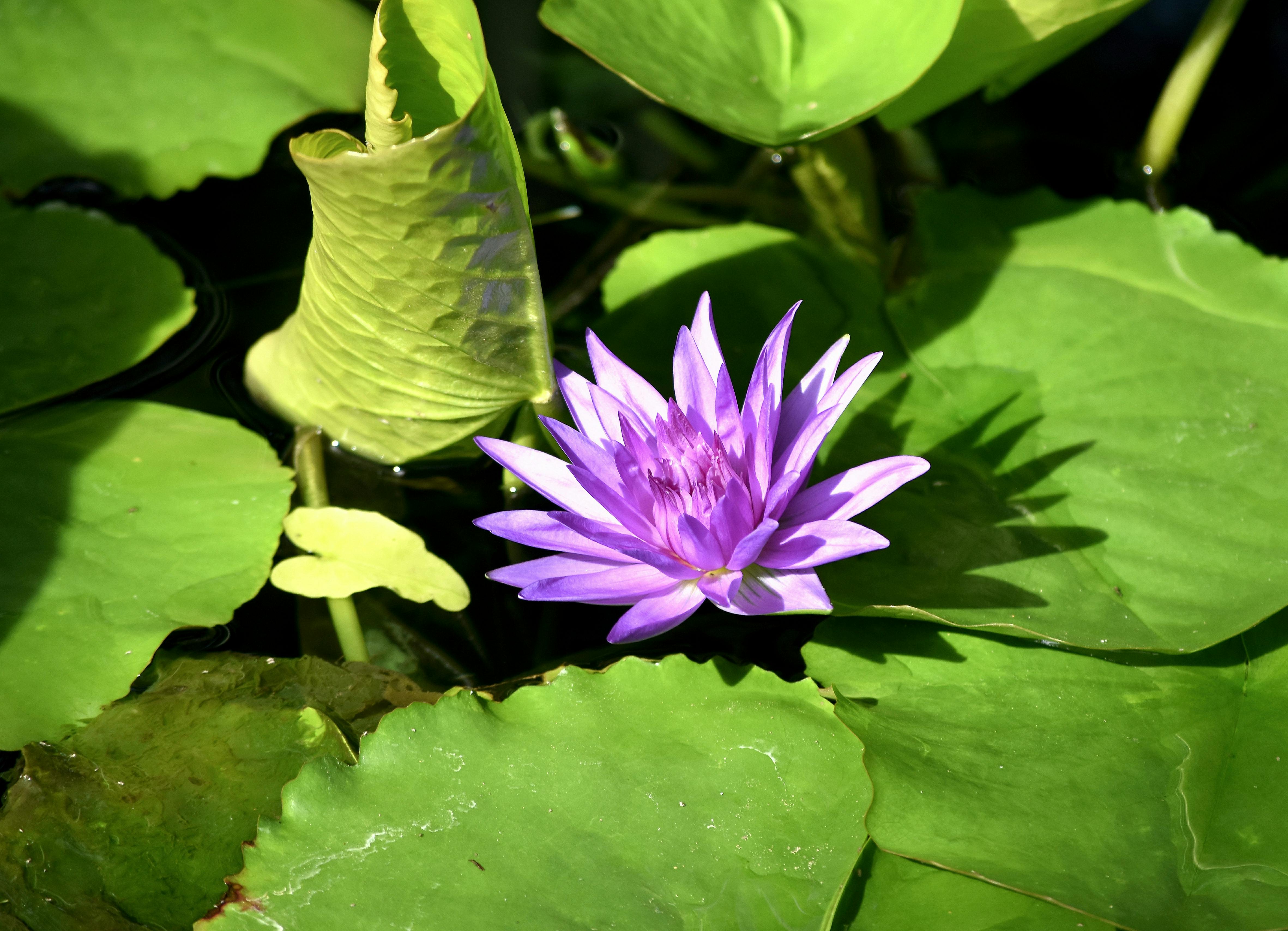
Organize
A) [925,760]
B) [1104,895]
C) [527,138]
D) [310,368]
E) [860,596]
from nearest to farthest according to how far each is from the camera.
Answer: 1. [1104,895]
2. [925,760]
3. [860,596]
4. [310,368]
5. [527,138]

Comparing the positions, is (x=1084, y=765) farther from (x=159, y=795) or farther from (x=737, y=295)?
(x=159, y=795)

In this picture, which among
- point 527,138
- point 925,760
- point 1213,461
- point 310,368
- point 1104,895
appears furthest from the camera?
point 527,138

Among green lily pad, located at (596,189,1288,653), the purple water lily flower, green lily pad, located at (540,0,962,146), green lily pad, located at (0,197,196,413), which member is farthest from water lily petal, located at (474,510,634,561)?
green lily pad, located at (0,197,196,413)

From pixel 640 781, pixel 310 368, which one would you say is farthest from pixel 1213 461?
pixel 310 368

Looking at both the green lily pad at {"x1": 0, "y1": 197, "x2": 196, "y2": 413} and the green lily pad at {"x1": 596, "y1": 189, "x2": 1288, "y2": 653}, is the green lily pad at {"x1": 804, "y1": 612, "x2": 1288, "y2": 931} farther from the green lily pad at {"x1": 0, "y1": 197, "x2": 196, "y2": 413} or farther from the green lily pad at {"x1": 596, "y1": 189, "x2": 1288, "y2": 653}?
the green lily pad at {"x1": 0, "y1": 197, "x2": 196, "y2": 413}

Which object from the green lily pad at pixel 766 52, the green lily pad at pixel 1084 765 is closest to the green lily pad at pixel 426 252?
the green lily pad at pixel 766 52

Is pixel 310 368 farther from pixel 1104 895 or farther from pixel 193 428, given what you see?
pixel 1104 895
